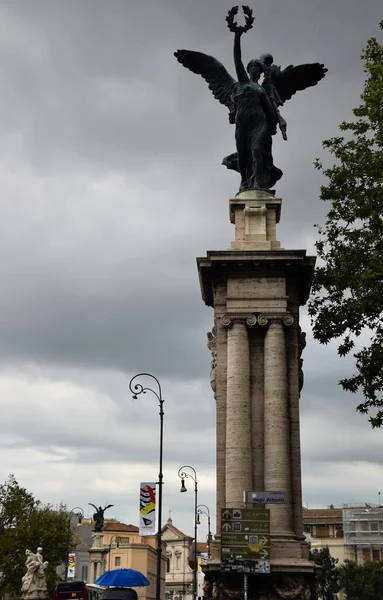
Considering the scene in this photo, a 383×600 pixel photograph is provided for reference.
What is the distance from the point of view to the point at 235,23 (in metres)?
26.7

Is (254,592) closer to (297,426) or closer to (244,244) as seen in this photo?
(297,426)

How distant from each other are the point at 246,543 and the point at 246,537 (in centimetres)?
17

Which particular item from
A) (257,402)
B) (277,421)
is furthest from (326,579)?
(277,421)

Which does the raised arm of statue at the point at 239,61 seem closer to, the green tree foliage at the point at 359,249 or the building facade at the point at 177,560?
the green tree foliage at the point at 359,249

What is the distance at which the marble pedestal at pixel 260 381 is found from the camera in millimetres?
22203

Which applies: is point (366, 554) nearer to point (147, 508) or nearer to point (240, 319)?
point (147, 508)

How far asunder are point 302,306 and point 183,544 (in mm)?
108271

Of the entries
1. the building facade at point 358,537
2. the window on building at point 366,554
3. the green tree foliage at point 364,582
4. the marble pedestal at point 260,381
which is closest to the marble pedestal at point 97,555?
the green tree foliage at point 364,582

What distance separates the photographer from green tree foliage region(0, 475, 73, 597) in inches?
2255

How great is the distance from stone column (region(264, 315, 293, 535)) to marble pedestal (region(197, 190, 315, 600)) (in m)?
0.03

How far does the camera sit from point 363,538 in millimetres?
108312

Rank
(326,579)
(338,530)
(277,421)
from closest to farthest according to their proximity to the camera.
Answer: (277,421) < (326,579) < (338,530)

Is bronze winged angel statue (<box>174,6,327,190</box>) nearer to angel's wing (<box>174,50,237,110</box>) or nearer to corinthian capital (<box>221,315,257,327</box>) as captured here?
angel's wing (<box>174,50,237,110</box>)

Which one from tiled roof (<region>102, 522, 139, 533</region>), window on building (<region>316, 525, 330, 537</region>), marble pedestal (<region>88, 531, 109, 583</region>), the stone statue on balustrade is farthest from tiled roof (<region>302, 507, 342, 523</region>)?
the stone statue on balustrade
